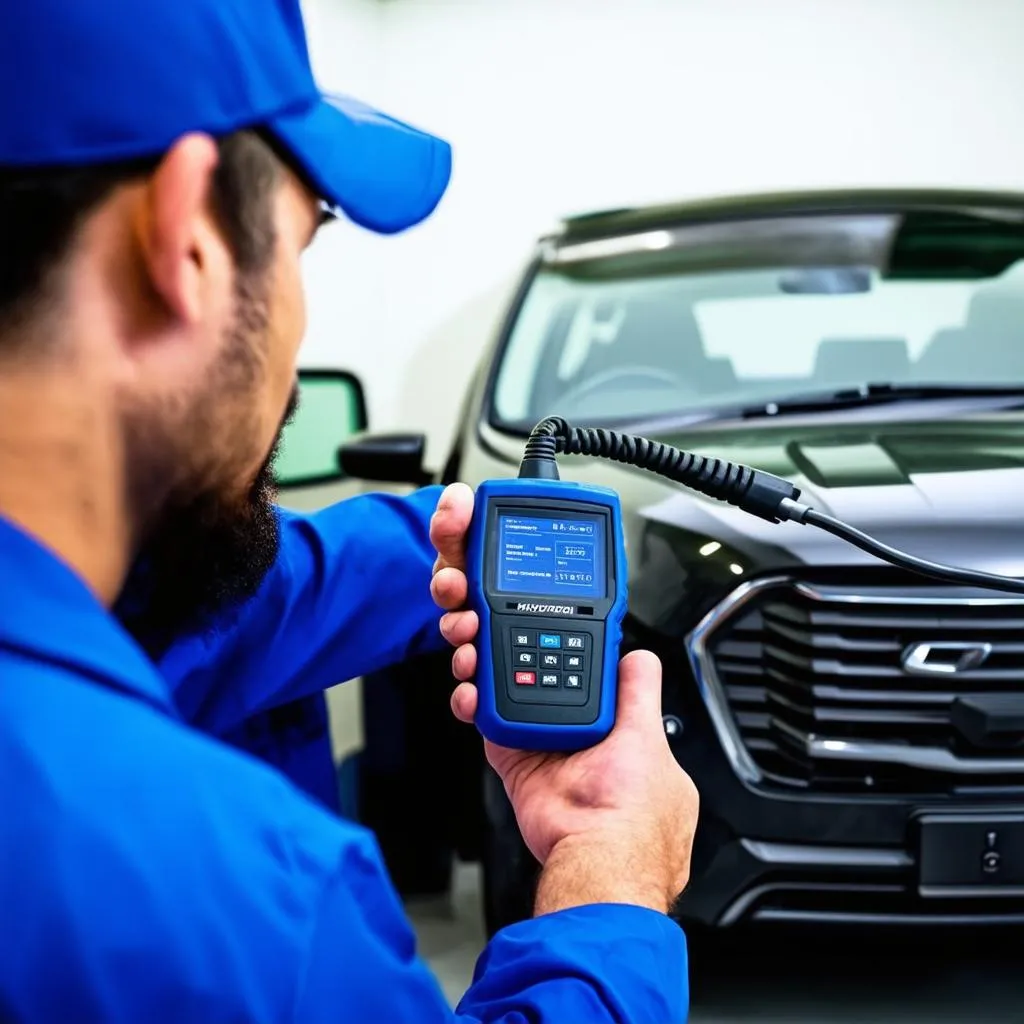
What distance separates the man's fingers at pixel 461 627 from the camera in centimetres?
103

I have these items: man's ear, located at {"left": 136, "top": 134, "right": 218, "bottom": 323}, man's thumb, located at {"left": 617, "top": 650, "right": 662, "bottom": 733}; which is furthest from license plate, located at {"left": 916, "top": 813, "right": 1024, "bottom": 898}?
man's ear, located at {"left": 136, "top": 134, "right": 218, "bottom": 323}

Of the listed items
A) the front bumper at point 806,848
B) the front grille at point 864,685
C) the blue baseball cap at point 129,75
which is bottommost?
the front bumper at point 806,848

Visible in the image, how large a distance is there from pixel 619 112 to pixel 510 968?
4.64 m

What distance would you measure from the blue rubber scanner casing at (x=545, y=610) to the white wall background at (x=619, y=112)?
3841 mm

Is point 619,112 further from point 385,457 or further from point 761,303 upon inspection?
point 385,457

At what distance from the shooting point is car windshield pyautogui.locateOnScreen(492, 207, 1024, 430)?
2.20 metres

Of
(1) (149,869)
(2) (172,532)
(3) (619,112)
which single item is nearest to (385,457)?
(2) (172,532)

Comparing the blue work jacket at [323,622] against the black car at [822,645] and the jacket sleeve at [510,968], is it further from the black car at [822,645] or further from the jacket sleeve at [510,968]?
the jacket sleeve at [510,968]

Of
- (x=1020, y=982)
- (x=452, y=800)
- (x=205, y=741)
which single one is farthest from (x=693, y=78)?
(x=205, y=741)

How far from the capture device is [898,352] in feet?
7.15

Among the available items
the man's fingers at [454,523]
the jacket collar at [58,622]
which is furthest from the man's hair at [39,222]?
the man's fingers at [454,523]

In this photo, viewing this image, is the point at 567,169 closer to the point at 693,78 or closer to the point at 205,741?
the point at 693,78

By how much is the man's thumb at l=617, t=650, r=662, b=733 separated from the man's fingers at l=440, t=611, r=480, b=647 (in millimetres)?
120

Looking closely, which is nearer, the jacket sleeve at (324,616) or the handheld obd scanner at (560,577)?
the handheld obd scanner at (560,577)
